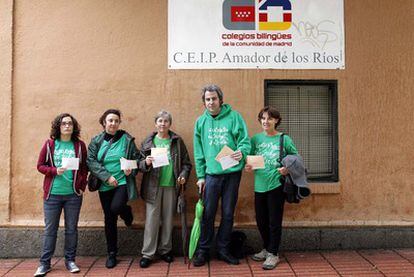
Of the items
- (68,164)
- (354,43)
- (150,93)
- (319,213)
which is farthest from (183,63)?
(319,213)

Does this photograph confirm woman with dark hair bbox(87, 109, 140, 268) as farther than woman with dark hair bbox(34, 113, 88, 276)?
Yes

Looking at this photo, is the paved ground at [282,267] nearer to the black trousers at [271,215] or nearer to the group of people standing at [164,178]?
the group of people standing at [164,178]

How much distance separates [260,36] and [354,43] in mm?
1334

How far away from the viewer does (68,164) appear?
450 cm

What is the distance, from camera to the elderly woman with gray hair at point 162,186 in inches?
190

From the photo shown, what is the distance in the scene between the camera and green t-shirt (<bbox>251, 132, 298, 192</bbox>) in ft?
15.4

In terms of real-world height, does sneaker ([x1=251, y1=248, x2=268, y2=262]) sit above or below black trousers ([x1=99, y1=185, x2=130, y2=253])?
below

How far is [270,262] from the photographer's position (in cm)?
466

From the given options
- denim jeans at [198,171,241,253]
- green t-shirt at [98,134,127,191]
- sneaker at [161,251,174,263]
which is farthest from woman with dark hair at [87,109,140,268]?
denim jeans at [198,171,241,253]

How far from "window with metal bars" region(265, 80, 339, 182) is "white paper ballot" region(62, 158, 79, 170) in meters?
2.81

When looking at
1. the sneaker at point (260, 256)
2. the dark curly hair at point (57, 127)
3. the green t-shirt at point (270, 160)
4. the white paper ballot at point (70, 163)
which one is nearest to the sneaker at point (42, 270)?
the white paper ballot at point (70, 163)

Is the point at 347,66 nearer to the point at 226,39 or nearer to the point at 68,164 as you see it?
the point at 226,39

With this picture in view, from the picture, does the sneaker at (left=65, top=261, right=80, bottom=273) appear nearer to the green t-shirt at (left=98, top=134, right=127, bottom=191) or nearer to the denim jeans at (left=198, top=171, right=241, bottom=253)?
the green t-shirt at (left=98, top=134, right=127, bottom=191)

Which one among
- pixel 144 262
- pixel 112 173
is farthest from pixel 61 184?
pixel 144 262
